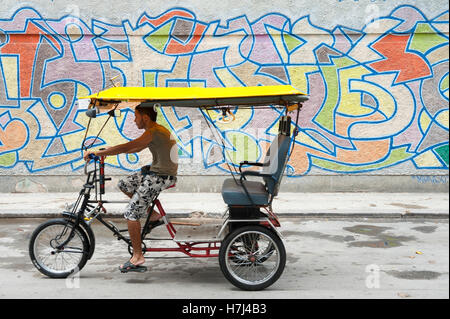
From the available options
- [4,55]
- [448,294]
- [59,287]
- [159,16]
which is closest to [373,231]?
[448,294]

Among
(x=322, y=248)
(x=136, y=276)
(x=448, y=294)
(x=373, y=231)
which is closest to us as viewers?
(x=448, y=294)

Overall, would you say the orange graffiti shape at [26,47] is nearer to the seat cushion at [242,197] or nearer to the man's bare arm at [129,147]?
the man's bare arm at [129,147]

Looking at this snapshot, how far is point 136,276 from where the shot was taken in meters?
5.63

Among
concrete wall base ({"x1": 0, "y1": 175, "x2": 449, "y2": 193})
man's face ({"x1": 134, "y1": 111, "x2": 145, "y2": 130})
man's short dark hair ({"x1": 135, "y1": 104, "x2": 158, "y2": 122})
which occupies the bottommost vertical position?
concrete wall base ({"x1": 0, "y1": 175, "x2": 449, "y2": 193})

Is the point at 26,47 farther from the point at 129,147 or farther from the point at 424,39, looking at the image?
the point at 424,39

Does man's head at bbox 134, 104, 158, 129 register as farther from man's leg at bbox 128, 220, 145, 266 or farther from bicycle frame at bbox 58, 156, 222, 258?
man's leg at bbox 128, 220, 145, 266

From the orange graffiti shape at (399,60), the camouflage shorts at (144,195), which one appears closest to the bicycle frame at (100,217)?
the camouflage shorts at (144,195)

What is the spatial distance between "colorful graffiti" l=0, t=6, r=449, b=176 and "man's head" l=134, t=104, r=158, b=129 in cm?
529

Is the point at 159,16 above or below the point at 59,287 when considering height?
above

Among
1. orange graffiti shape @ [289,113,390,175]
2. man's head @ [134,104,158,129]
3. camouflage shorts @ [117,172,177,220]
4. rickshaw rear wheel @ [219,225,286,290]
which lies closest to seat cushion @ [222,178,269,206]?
rickshaw rear wheel @ [219,225,286,290]

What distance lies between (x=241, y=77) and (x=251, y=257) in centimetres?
616

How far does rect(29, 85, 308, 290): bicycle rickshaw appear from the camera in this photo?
17.0 ft

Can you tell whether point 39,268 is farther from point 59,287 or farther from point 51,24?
point 51,24

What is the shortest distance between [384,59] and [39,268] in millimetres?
8048
